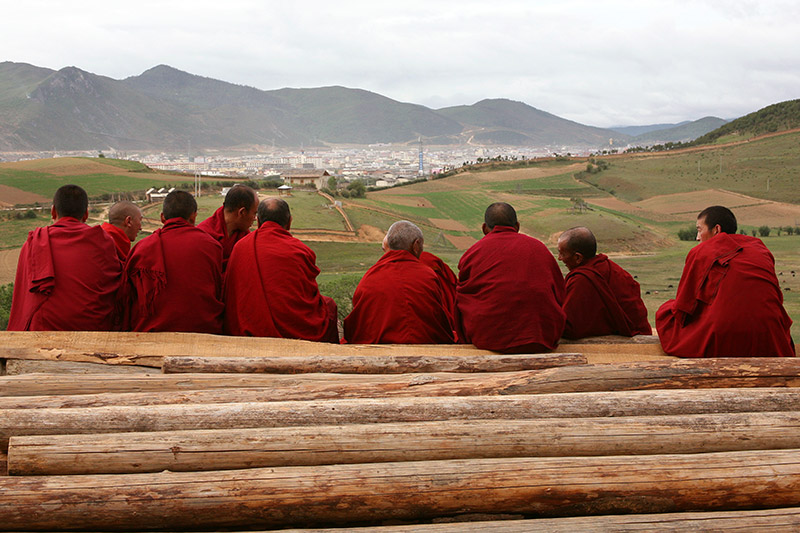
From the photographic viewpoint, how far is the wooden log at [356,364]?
13.6 feet

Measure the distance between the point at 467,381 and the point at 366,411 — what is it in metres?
0.72

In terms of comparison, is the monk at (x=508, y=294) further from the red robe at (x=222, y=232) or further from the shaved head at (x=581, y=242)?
the red robe at (x=222, y=232)

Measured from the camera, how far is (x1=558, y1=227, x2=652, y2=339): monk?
5805 millimetres

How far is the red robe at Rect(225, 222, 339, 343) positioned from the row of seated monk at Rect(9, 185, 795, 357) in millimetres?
10

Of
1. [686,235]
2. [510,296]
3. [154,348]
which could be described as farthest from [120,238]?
[686,235]

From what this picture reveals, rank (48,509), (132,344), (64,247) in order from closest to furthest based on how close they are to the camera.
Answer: (48,509) < (132,344) < (64,247)

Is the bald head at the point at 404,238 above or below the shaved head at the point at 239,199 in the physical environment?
below

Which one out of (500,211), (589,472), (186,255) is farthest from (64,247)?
(589,472)

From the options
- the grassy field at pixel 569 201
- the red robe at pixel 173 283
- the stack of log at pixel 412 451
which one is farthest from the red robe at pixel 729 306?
the grassy field at pixel 569 201

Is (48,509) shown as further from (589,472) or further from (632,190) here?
(632,190)

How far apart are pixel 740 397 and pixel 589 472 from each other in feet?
4.08

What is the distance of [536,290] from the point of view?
5457mm

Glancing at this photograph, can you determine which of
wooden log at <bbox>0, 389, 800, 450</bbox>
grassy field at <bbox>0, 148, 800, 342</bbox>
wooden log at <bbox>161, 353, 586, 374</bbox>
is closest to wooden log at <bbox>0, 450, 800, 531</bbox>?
Answer: wooden log at <bbox>0, 389, 800, 450</bbox>

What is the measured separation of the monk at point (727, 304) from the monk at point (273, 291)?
3.04 meters
